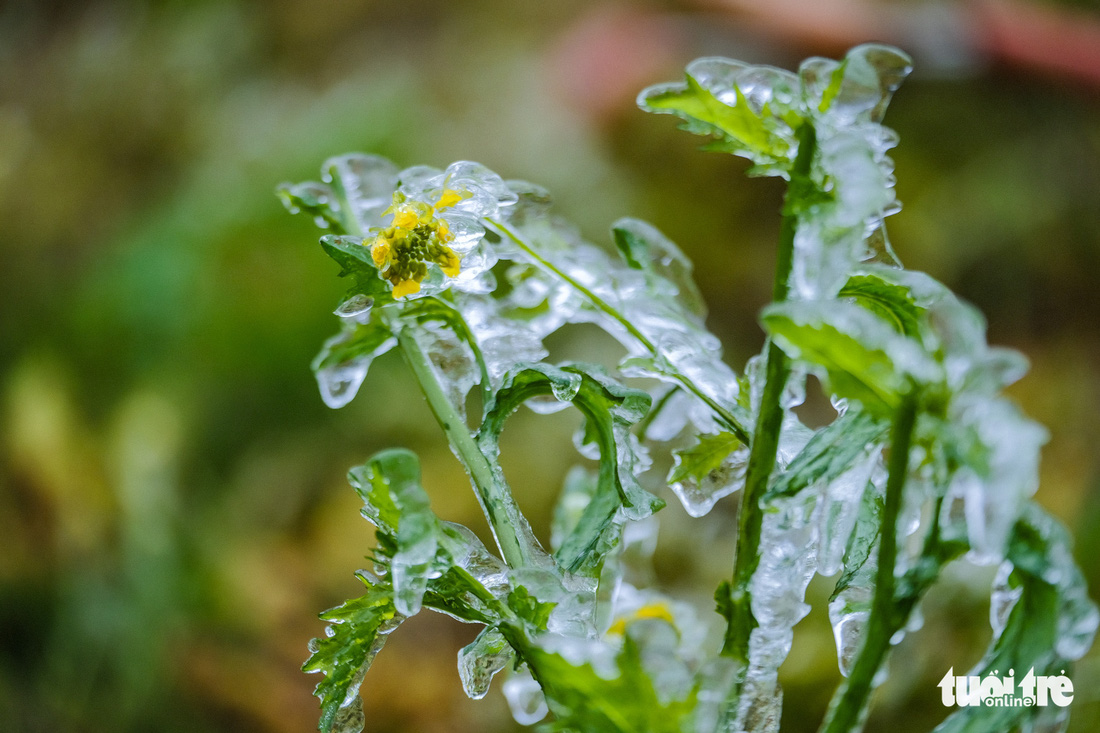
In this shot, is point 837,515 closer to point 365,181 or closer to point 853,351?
point 853,351

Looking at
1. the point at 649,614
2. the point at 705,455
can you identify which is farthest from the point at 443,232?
the point at 649,614

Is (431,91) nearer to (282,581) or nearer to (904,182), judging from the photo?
(904,182)

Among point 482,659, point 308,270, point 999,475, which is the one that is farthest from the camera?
point 308,270

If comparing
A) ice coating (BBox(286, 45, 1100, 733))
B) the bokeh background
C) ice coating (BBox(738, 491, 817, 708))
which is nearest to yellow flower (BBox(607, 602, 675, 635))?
ice coating (BBox(286, 45, 1100, 733))

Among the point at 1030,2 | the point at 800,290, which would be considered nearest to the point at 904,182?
the point at 1030,2

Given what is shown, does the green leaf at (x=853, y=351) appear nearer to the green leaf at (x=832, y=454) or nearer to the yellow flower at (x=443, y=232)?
the green leaf at (x=832, y=454)

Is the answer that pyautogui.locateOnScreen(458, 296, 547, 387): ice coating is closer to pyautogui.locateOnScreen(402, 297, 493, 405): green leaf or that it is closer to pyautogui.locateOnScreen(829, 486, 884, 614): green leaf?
pyautogui.locateOnScreen(402, 297, 493, 405): green leaf
